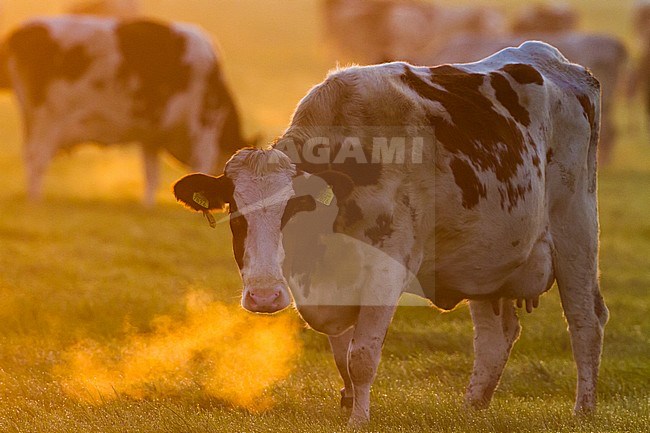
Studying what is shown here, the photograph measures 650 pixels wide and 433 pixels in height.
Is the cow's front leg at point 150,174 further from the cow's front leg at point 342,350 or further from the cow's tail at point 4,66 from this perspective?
the cow's front leg at point 342,350

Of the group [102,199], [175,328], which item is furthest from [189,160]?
[175,328]

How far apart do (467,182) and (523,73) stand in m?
1.20

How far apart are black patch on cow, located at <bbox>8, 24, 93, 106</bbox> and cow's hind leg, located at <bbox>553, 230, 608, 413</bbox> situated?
12.4 m

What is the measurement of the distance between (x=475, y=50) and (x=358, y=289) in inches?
961

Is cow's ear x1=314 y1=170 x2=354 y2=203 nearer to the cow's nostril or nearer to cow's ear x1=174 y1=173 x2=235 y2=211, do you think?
cow's ear x1=174 y1=173 x2=235 y2=211

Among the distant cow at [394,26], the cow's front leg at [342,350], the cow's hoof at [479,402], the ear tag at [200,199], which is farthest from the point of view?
the distant cow at [394,26]

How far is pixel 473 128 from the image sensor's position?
23.3 feet

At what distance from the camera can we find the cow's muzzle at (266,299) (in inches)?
237

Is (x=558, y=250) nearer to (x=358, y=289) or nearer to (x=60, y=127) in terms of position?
(x=358, y=289)

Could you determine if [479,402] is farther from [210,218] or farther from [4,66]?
[4,66]

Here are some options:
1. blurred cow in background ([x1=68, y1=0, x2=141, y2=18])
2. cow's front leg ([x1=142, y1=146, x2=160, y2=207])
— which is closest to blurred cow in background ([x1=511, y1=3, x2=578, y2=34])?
blurred cow in background ([x1=68, y1=0, x2=141, y2=18])

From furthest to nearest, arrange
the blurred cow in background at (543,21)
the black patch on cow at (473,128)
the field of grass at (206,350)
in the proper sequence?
the blurred cow in background at (543,21), the black patch on cow at (473,128), the field of grass at (206,350)

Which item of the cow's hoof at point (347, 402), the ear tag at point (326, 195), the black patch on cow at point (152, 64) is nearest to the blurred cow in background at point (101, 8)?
the black patch on cow at point (152, 64)

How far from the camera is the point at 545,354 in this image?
31.1 ft
